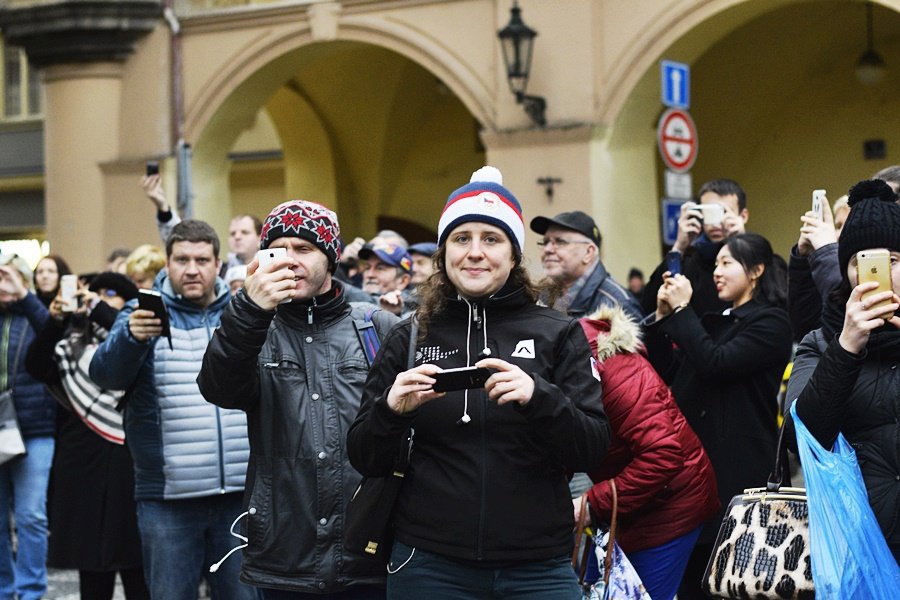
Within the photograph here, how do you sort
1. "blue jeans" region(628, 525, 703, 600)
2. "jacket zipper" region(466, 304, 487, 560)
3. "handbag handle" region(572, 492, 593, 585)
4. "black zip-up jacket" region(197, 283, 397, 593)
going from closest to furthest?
1. "jacket zipper" region(466, 304, 487, 560)
2. "black zip-up jacket" region(197, 283, 397, 593)
3. "handbag handle" region(572, 492, 593, 585)
4. "blue jeans" region(628, 525, 703, 600)

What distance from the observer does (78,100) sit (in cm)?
1664

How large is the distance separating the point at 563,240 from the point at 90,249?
10761 millimetres

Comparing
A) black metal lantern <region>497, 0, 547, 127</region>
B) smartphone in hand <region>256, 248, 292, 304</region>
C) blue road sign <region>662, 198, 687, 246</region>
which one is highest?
black metal lantern <region>497, 0, 547, 127</region>

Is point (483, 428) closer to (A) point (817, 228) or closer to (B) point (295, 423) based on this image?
(B) point (295, 423)

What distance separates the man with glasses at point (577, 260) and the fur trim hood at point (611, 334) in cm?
131

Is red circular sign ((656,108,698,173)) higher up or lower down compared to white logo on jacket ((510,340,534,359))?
higher up

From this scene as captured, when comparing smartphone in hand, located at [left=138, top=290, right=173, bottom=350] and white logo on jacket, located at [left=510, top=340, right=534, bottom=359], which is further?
smartphone in hand, located at [left=138, top=290, right=173, bottom=350]

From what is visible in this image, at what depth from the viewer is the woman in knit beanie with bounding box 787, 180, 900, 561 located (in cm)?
423

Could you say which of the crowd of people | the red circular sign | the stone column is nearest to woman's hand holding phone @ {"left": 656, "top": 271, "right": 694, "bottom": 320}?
the crowd of people

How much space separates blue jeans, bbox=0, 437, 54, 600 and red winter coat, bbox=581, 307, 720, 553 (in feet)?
14.9

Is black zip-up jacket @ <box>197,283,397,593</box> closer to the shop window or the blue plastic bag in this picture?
the blue plastic bag

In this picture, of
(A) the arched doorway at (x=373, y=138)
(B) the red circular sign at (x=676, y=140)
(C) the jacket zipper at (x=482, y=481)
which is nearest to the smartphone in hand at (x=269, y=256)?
(C) the jacket zipper at (x=482, y=481)

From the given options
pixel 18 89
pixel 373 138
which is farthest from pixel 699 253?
pixel 18 89

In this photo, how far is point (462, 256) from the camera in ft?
14.0
